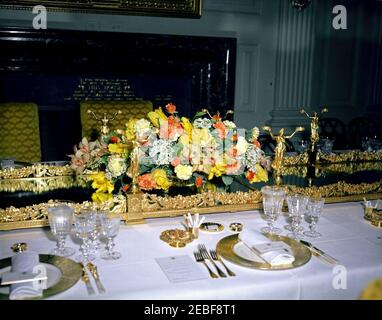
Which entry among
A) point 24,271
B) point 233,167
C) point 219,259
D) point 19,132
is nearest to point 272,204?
point 233,167

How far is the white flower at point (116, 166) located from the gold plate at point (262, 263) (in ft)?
1.63

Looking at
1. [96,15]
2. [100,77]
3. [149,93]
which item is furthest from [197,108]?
[96,15]

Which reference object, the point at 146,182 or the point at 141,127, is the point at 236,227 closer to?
the point at 146,182

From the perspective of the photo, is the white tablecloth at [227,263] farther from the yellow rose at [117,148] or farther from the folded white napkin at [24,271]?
the yellow rose at [117,148]

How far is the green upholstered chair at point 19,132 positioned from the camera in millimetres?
3064

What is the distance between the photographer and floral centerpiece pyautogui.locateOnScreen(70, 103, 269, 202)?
167 cm

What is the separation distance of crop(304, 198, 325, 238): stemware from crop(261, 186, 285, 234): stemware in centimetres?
10

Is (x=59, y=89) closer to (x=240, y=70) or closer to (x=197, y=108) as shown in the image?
(x=197, y=108)

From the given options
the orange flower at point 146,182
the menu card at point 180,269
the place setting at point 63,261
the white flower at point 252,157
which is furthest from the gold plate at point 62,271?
the white flower at point 252,157

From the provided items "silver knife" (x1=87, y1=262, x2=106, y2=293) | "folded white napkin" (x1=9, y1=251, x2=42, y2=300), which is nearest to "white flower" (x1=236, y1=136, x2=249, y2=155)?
"silver knife" (x1=87, y1=262, x2=106, y2=293)

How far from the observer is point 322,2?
4840 mm

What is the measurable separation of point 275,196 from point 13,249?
872mm

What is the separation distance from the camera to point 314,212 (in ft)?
5.20

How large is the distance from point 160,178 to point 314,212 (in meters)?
0.57
